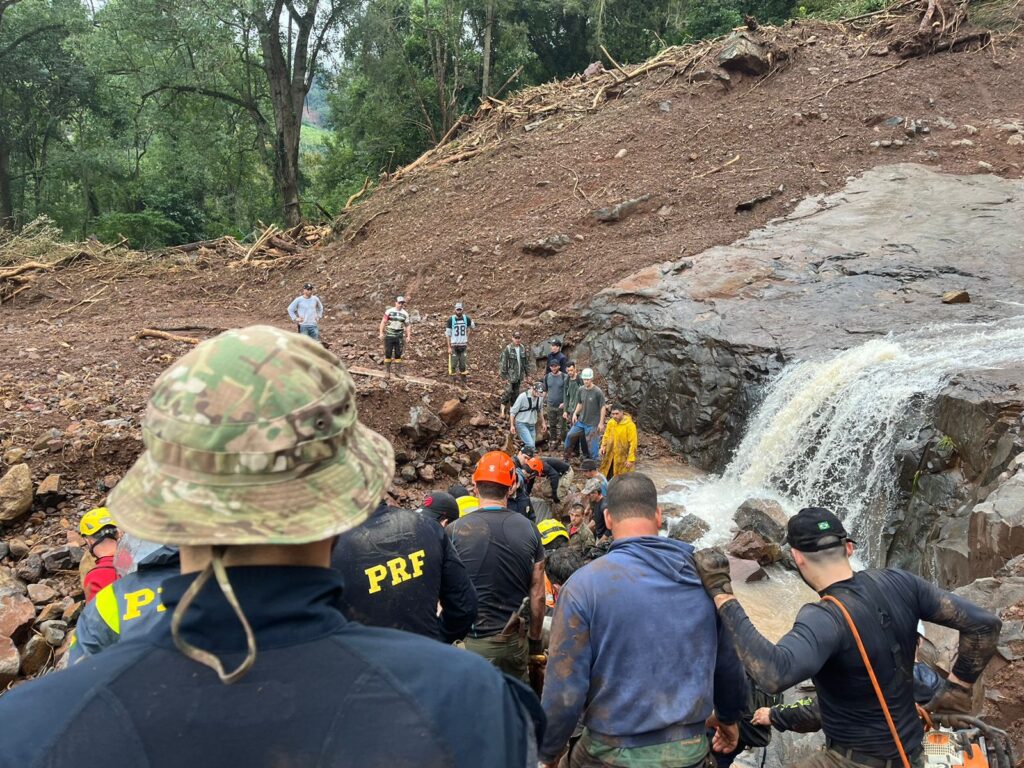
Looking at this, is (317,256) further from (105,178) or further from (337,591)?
(337,591)

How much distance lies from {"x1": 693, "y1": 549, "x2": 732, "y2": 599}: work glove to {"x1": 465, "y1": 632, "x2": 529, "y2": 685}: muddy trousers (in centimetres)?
165

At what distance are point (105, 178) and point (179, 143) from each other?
21.5 ft

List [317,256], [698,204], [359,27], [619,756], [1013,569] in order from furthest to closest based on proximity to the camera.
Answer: [359,27] → [317,256] → [698,204] → [1013,569] → [619,756]

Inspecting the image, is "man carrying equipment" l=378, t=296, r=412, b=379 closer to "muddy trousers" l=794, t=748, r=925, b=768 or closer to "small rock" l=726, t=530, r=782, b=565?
"small rock" l=726, t=530, r=782, b=565

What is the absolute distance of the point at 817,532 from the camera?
2682 mm

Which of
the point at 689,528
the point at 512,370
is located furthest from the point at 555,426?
the point at 689,528

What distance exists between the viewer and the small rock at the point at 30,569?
672cm

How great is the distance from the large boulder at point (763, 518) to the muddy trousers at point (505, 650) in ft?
16.8

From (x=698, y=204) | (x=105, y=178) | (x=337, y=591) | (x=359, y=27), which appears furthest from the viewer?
(x=105, y=178)

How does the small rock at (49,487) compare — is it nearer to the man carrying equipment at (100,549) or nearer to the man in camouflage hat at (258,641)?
the man carrying equipment at (100,549)

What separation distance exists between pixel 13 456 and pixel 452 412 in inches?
226

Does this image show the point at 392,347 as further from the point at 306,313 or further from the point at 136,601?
the point at 136,601

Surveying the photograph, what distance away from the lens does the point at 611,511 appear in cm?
276

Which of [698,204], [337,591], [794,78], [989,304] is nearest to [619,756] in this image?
[337,591]
